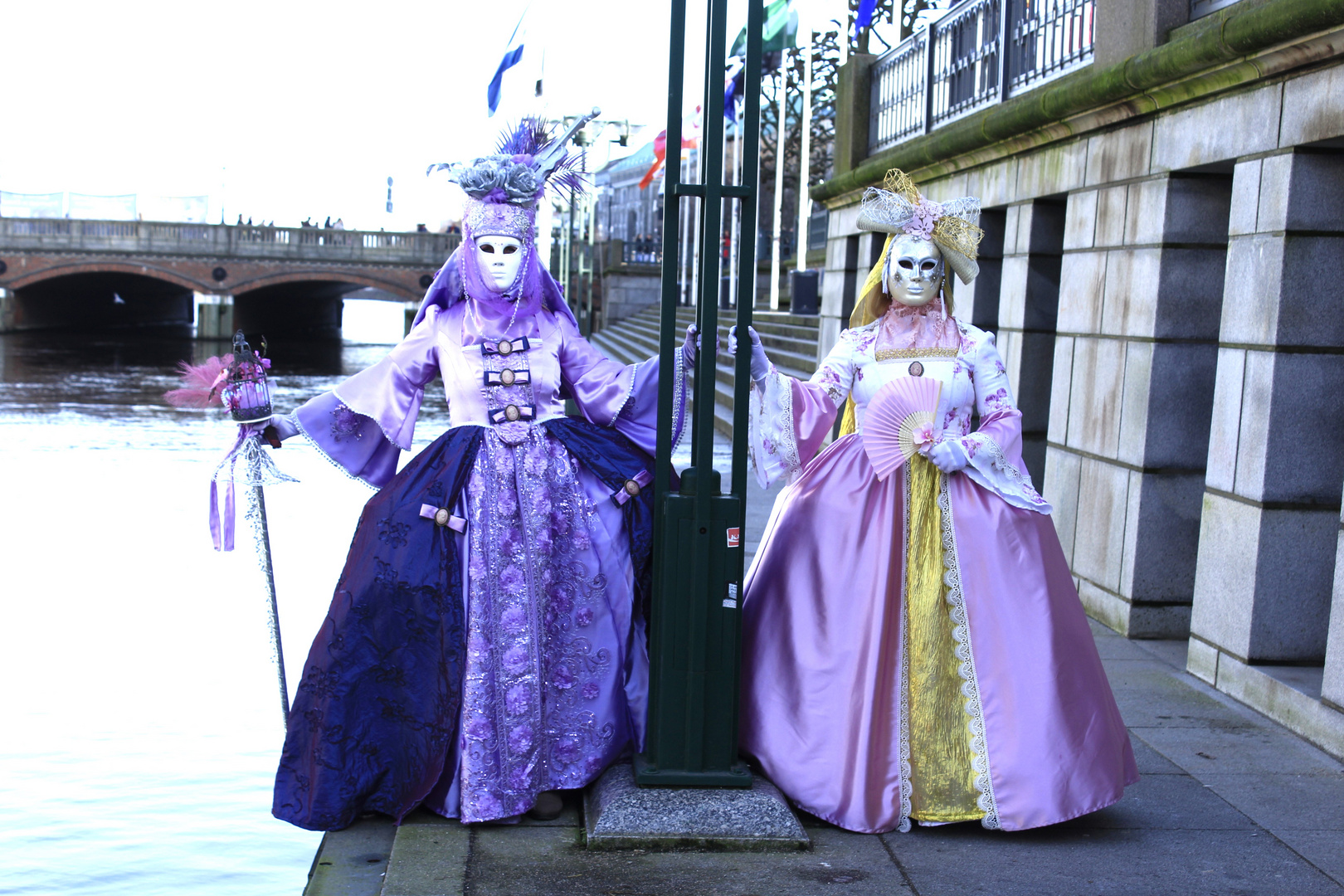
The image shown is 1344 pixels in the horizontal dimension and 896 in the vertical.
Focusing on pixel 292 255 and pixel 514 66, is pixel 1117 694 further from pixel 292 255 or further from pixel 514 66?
pixel 292 255

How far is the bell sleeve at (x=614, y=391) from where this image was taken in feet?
14.2

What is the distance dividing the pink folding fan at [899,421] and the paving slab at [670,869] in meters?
1.11

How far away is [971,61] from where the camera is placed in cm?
905

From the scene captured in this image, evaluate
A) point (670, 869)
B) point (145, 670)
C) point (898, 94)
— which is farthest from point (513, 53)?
point (670, 869)

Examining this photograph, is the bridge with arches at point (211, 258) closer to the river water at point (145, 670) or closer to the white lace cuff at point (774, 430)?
the river water at point (145, 670)

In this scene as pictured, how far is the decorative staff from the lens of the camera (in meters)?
4.25

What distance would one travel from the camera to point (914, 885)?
11.6ft

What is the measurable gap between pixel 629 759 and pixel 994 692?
1.11 m

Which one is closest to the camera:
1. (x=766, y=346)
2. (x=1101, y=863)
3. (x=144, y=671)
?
(x=1101, y=863)

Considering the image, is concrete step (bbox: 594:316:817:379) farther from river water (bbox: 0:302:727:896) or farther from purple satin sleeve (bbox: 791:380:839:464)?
purple satin sleeve (bbox: 791:380:839:464)

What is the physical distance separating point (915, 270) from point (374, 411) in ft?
5.73

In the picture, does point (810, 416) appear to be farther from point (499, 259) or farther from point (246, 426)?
point (246, 426)

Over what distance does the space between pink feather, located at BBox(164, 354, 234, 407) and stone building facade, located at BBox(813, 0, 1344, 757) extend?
373 cm

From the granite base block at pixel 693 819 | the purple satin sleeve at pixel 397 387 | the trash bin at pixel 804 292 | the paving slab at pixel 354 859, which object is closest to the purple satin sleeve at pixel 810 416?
the granite base block at pixel 693 819
